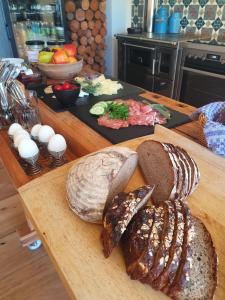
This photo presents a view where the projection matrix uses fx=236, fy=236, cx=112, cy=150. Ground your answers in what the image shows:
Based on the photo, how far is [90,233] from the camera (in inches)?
23.8

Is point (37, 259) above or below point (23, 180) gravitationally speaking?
below

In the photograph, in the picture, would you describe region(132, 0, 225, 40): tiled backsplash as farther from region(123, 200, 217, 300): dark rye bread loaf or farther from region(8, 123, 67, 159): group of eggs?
region(123, 200, 217, 300): dark rye bread loaf

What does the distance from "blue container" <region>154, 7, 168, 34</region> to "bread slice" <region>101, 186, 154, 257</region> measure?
2.98 meters

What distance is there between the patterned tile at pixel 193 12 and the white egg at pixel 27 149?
278 centimetres

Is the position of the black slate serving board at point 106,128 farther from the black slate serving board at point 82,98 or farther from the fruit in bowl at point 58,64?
the fruit in bowl at point 58,64

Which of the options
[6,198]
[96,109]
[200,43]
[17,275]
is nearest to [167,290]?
[96,109]

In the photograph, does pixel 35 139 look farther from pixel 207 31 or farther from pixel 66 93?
pixel 207 31

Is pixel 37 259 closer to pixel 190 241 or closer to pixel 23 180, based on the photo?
pixel 23 180

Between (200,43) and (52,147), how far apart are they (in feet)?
6.81

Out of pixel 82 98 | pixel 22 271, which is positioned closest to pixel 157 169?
pixel 82 98

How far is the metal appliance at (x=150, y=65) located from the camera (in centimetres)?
252

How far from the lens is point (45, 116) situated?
1.19 metres

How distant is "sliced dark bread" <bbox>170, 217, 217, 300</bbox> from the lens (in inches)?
18.1

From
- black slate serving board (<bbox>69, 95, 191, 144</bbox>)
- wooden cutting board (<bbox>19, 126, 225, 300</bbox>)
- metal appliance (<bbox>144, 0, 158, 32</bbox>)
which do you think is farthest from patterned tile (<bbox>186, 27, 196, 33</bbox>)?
wooden cutting board (<bbox>19, 126, 225, 300</bbox>)
